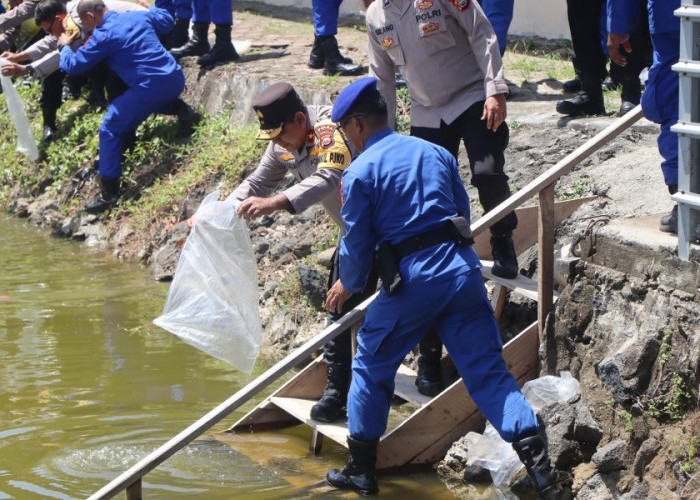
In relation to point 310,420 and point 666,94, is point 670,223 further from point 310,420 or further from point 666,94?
point 310,420

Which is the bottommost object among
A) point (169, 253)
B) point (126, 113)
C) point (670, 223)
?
point (169, 253)

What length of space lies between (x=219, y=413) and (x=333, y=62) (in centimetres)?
592

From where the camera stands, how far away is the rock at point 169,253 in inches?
363

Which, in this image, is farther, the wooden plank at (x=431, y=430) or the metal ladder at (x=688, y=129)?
the wooden plank at (x=431, y=430)

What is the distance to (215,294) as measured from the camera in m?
5.83

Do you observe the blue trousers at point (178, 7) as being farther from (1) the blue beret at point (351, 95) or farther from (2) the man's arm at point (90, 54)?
(1) the blue beret at point (351, 95)

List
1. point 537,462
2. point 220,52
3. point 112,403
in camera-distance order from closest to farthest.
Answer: point 537,462 < point 112,403 < point 220,52

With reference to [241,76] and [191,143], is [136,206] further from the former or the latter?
[241,76]

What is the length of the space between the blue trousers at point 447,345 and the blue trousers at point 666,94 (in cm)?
103

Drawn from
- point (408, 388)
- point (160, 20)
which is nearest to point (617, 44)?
point (408, 388)

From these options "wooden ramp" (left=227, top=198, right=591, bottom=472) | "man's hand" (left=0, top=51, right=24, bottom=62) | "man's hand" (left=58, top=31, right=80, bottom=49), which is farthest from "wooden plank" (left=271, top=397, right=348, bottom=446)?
"man's hand" (left=0, top=51, right=24, bottom=62)

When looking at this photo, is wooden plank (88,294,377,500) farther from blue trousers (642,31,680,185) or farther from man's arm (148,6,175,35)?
man's arm (148,6,175,35)

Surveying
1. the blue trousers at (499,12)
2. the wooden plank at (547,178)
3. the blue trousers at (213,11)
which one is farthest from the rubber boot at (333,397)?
the blue trousers at (213,11)

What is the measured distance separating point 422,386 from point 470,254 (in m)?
1.05
